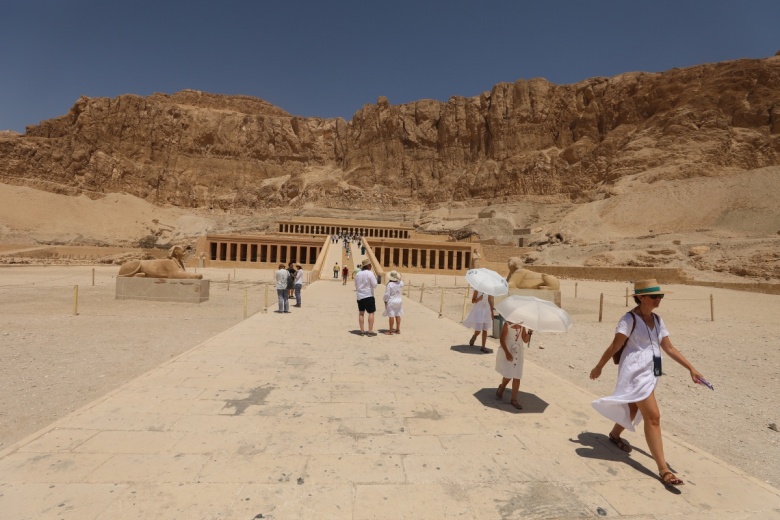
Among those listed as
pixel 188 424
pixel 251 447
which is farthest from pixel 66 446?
pixel 251 447

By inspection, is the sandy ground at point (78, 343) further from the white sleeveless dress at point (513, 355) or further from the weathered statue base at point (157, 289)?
the white sleeveless dress at point (513, 355)

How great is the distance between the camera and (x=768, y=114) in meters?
57.8

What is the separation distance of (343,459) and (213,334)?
6.36 m

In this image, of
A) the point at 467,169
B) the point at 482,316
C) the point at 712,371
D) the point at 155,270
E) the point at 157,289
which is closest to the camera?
the point at 482,316

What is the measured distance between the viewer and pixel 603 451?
364 cm

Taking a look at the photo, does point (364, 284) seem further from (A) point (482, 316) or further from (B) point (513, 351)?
(B) point (513, 351)

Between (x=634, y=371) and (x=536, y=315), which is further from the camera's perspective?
(x=536, y=315)

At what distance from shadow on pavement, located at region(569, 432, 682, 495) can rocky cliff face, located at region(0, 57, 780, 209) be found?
62.7 m

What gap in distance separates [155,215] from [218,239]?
155 ft

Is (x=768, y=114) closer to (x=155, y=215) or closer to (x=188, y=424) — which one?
(x=188, y=424)

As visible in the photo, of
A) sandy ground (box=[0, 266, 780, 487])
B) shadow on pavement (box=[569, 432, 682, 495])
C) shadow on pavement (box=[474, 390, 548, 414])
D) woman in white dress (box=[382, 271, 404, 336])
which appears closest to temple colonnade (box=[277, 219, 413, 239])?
sandy ground (box=[0, 266, 780, 487])

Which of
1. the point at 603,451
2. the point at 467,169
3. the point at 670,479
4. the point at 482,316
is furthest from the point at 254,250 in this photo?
the point at 467,169

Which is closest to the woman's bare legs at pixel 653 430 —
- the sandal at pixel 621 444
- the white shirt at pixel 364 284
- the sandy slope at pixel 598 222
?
the sandal at pixel 621 444

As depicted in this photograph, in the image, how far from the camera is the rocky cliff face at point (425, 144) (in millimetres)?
60312
